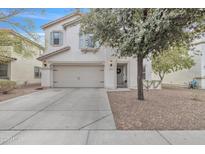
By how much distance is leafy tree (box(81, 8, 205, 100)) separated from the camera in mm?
5698

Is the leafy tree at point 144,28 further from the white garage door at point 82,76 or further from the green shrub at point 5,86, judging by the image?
the white garage door at point 82,76

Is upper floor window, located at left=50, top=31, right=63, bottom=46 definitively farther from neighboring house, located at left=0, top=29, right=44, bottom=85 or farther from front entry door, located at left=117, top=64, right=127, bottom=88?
front entry door, located at left=117, top=64, right=127, bottom=88

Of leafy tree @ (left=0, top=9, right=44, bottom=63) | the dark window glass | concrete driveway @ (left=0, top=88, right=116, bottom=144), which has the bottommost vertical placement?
concrete driveway @ (left=0, top=88, right=116, bottom=144)

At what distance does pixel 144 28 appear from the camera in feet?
22.4

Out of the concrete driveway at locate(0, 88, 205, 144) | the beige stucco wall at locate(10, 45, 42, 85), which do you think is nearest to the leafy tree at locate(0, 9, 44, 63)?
the beige stucco wall at locate(10, 45, 42, 85)

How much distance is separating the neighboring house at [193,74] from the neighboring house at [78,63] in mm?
6920

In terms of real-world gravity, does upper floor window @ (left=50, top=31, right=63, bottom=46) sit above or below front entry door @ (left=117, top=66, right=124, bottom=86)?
above

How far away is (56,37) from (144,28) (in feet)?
47.9

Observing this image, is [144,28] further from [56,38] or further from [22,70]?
[22,70]

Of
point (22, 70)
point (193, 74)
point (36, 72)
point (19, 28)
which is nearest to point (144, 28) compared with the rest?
point (19, 28)

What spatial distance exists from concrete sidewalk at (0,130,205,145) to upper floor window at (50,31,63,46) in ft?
50.4
